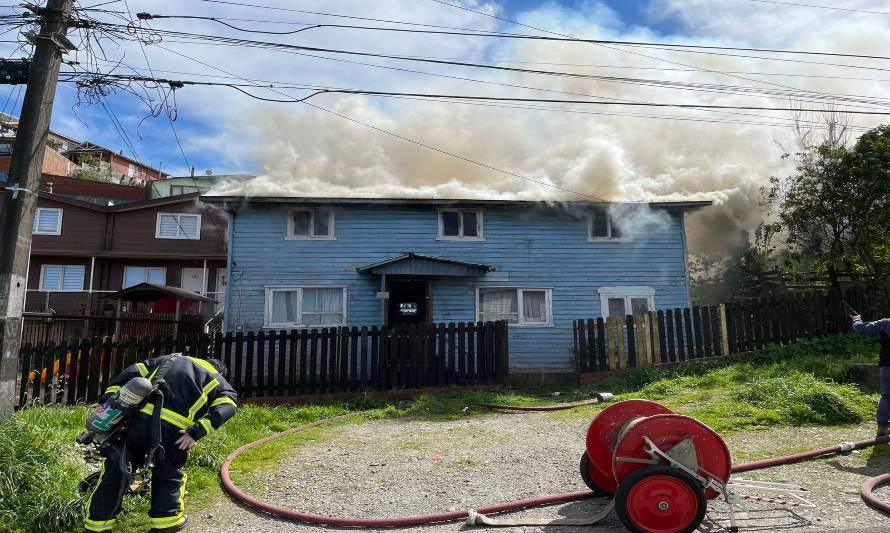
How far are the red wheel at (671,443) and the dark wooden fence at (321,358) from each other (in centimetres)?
720

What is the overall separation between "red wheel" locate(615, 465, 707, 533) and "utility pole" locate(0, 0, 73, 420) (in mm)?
5875

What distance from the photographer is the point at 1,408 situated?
555cm

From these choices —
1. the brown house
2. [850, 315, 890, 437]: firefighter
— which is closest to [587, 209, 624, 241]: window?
[850, 315, 890, 437]: firefighter

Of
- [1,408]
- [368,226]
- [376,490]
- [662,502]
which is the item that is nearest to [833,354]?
Result: [662,502]

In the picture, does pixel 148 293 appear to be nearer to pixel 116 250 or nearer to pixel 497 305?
pixel 497 305

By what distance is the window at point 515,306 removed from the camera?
51.7ft

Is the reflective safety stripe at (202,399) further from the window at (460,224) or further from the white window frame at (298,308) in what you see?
the window at (460,224)

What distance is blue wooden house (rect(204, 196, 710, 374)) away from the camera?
15.4 metres

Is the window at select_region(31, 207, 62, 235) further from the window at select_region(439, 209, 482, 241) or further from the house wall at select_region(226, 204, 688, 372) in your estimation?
the window at select_region(439, 209, 482, 241)

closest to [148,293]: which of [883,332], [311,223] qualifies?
[311,223]

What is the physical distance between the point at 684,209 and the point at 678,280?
2095 mm

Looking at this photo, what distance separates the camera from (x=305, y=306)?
15453mm

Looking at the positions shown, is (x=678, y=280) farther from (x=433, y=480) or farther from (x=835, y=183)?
(x=433, y=480)

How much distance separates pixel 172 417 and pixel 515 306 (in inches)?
494
